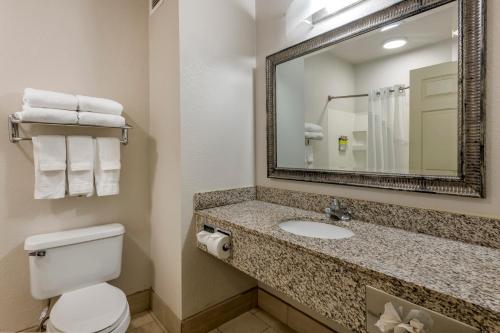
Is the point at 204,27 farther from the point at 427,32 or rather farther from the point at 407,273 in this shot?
the point at 407,273

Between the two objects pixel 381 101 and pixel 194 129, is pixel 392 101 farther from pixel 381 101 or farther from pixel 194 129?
pixel 194 129

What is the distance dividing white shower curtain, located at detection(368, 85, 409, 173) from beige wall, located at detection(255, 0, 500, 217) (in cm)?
14

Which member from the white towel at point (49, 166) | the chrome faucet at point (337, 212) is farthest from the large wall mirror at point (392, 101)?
the white towel at point (49, 166)

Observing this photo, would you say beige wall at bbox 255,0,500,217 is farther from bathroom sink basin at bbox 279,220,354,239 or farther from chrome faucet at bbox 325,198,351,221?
bathroom sink basin at bbox 279,220,354,239

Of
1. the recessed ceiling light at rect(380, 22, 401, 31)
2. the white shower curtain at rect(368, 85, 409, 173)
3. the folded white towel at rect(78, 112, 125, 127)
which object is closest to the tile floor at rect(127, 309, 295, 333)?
the white shower curtain at rect(368, 85, 409, 173)

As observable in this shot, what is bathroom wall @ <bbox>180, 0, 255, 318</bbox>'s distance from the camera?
4.99 ft

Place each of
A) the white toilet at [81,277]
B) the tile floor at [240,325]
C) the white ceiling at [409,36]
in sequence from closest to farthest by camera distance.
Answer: the white ceiling at [409,36] → the white toilet at [81,277] → the tile floor at [240,325]

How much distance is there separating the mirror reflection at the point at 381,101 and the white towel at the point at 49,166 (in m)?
1.34

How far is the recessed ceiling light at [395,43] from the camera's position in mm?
1182

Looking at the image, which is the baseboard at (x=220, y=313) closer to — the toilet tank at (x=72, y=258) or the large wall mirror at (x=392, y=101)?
the toilet tank at (x=72, y=258)

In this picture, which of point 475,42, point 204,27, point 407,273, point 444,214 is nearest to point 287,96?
point 204,27

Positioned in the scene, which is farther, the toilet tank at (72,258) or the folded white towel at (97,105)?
the folded white towel at (97,105)

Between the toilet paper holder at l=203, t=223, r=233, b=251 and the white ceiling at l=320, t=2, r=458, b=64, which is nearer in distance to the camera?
the white ceiling at l=320, t=2, r=458, b=64

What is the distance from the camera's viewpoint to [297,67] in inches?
64.9
